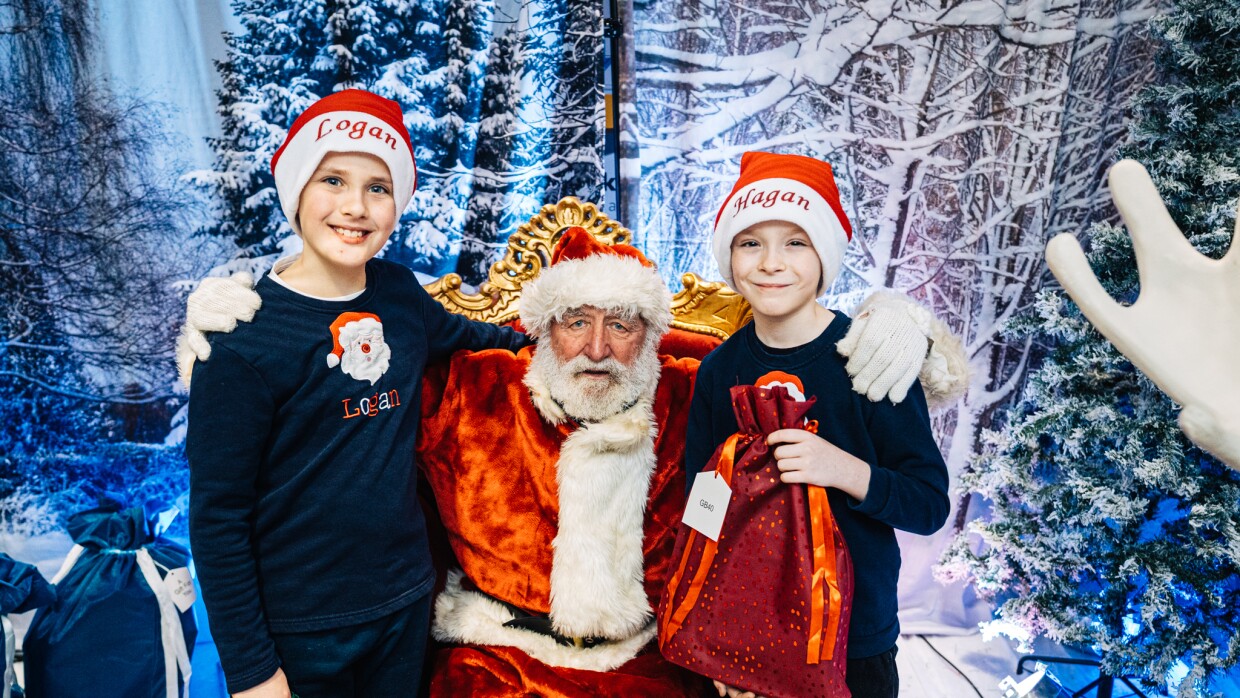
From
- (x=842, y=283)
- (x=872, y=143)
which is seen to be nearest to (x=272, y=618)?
(x=842, y=283)

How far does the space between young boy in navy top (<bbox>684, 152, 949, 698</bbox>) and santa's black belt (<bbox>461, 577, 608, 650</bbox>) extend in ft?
1.58

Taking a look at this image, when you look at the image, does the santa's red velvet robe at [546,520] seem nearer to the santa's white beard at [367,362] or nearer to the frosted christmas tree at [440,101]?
the santa's white beard at [367,362]

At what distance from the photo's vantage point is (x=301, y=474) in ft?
4.56

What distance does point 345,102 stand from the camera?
57.1 inches

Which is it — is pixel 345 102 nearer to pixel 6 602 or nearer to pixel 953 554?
pixel 6 602

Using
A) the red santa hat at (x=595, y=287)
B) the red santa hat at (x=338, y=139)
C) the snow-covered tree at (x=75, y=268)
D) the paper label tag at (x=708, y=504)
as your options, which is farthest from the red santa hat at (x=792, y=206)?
the snow-covered tree at (x=75, y=268)

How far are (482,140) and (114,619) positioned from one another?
6.35 feet

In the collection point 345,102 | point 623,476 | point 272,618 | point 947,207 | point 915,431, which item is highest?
point 345,102

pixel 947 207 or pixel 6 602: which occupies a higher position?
pixel 947 207

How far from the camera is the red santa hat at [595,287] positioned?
1700 mm

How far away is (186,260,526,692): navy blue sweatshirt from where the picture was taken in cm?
130

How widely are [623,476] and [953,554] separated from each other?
4.93 ft

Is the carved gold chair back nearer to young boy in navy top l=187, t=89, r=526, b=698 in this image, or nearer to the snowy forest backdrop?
the snowy forest backdrop

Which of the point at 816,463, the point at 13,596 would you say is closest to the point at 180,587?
the point at 13,596
